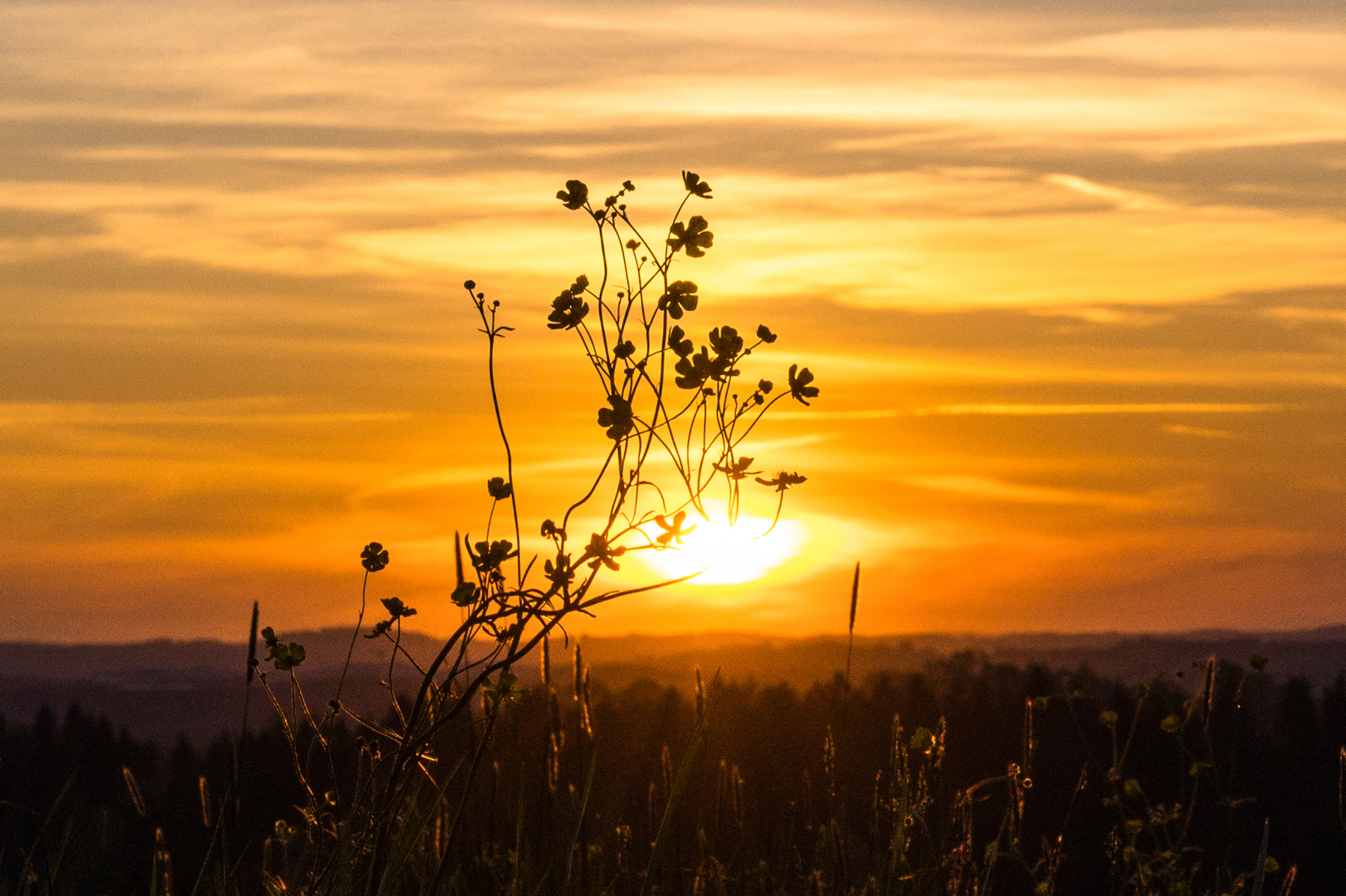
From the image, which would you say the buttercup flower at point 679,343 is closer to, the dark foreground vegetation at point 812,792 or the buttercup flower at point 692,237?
the buttercup flower at point 692,237

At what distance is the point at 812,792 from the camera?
6.06m

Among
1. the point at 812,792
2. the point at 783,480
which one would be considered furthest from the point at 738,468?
the point at 812,792

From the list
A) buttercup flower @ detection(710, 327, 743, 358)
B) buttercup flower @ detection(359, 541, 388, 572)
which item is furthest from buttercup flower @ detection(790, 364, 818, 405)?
buttercup flower @ detection(359, 541, 388, 572)

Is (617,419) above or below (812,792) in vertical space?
above

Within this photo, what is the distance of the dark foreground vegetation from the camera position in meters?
4.34

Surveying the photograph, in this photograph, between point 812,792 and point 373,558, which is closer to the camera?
point 373,558

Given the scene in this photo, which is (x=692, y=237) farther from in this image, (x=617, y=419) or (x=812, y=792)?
(x=812, y=792)

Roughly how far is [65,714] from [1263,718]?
9.56 m

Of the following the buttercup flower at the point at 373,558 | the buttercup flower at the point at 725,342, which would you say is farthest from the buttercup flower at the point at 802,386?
the buttercup flower at the point at 373,558

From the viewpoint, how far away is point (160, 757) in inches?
406

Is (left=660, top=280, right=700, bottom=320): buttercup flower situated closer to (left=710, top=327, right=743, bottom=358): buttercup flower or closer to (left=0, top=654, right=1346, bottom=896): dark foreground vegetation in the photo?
(left=710, top=327, right=743, bottom=358): buttercup flower

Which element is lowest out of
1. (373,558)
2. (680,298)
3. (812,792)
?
(812,792)

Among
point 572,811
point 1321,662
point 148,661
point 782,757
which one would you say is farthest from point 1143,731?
point 148,661

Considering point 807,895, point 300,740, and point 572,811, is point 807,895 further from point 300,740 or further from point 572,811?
point 300,740
